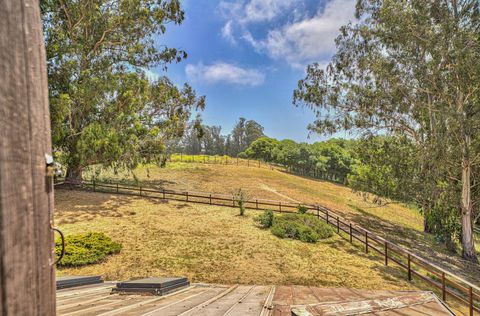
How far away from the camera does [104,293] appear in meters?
4.12

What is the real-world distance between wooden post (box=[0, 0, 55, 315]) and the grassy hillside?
15.7 m

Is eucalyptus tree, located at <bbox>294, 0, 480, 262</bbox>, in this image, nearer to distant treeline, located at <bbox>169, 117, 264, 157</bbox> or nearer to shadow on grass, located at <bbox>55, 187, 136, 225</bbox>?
shadow on grass, located at <bbox>55, 187, 136, 225</bbox>

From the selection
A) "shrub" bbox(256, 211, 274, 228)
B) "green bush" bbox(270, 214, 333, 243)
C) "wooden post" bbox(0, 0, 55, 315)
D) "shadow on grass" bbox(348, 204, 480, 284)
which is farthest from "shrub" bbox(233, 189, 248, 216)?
"wooden post" bbox(0, 0, 55, 315)

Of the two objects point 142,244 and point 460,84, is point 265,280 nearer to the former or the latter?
point 142,244

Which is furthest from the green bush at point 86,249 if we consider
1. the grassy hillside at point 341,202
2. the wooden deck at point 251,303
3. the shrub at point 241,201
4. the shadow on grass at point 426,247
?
the shadow on grass at point 426,247

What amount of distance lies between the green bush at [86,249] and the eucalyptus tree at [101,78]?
810 centimetres

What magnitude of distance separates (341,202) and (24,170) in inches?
1233

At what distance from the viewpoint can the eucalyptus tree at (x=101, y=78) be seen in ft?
56.0

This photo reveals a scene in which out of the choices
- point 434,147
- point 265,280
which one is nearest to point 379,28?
point 434,147

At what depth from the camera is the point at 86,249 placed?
32.1 feet

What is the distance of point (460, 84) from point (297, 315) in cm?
1467

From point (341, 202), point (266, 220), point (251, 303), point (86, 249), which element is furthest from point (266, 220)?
point (341, 202)

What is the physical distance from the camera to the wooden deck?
3014 mm

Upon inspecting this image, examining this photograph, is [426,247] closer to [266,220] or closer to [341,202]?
[266,220]
